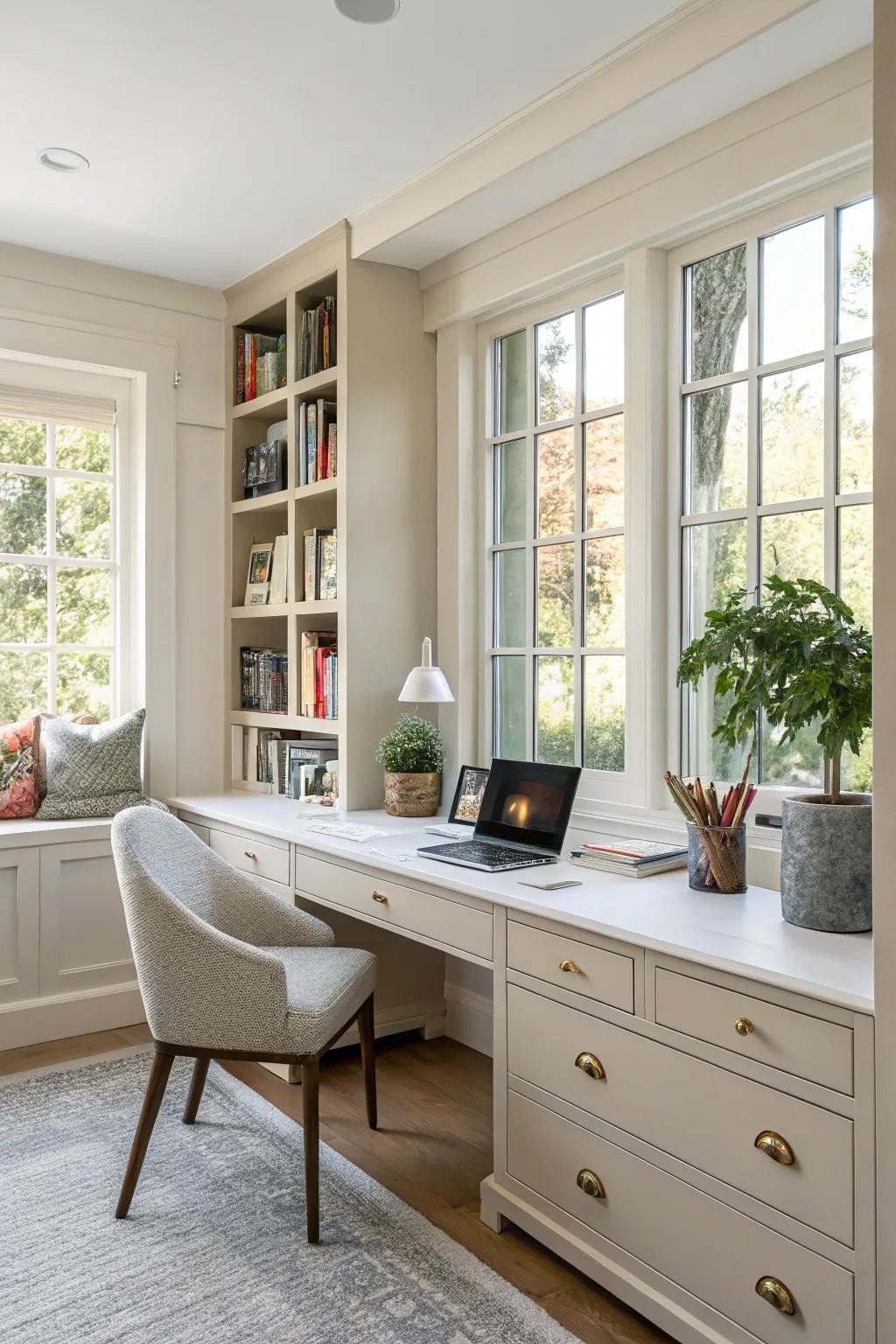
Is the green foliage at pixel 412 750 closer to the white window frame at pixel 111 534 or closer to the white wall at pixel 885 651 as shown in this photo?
the white window frame at pixel 111 534

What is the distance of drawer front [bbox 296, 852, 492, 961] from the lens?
7.52 ft

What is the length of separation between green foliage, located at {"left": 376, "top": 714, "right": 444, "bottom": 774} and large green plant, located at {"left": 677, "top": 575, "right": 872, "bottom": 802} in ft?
4.42

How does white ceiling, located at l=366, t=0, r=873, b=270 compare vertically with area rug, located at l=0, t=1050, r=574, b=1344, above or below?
above

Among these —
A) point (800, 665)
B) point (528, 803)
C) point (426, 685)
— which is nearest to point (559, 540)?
point (426, 685)

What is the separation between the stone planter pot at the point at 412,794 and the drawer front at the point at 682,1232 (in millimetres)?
1146

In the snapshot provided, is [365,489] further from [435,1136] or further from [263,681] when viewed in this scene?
[435,1136]

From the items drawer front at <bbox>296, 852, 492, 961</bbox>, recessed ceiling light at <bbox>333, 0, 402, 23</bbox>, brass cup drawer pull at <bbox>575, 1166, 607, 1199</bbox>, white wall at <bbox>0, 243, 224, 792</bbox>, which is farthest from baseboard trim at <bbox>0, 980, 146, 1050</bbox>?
recessed ceiling light at <bbox>333, 0, 402, 23</bbox>

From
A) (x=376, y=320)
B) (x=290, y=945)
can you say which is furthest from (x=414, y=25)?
(x=290, y=945)

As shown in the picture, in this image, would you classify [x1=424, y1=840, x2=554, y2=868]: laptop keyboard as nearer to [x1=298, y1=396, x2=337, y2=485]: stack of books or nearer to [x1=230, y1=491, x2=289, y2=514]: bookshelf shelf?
[x1=298, y1=396, x2=337, y2=485]: stack of books

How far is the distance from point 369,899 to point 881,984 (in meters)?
1.43

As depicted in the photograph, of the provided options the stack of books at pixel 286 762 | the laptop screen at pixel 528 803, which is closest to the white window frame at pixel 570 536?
the laptop screen at pixel 528 803

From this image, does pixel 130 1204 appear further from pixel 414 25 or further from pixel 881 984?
pixel 414 25

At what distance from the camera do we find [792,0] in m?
1.97

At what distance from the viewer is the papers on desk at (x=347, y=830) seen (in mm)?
2857
